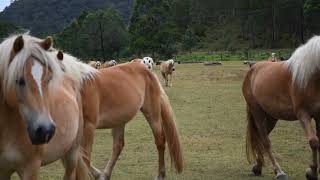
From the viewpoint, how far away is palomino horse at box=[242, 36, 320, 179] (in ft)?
20.5

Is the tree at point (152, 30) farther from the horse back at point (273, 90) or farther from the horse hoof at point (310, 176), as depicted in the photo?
the horse hoof at point (310, 176)

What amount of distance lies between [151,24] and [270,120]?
53.3 m

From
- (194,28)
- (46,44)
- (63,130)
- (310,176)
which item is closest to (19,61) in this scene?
(46,44)

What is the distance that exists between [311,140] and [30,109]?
13.5 feet

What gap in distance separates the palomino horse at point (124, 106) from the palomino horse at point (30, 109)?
0.95 metres

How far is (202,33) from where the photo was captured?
76125 mm

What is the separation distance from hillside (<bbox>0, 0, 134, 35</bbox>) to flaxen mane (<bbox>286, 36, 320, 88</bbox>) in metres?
110

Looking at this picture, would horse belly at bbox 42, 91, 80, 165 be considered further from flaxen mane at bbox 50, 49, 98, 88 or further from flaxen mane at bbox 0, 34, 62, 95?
flaxen mane at bbox 0, 34, 62, 95

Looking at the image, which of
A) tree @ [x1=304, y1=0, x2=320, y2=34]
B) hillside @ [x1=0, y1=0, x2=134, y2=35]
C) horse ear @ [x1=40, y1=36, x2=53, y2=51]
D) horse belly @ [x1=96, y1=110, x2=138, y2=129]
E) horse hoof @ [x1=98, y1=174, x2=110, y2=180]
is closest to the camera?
horse ear @ [x1=40, y1=36, x2=53, y2=51]

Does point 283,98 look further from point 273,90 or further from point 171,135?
point 171,135

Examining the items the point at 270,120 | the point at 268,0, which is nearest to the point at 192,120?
the point at 270,120

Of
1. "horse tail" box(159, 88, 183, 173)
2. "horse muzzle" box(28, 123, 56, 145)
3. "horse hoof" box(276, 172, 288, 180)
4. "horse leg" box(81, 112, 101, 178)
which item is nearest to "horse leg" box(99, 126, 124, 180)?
"horse tail" box(159, 88, 183, 173)

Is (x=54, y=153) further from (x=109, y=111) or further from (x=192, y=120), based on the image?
(x=192, y=120)

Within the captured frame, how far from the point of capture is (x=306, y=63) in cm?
628
